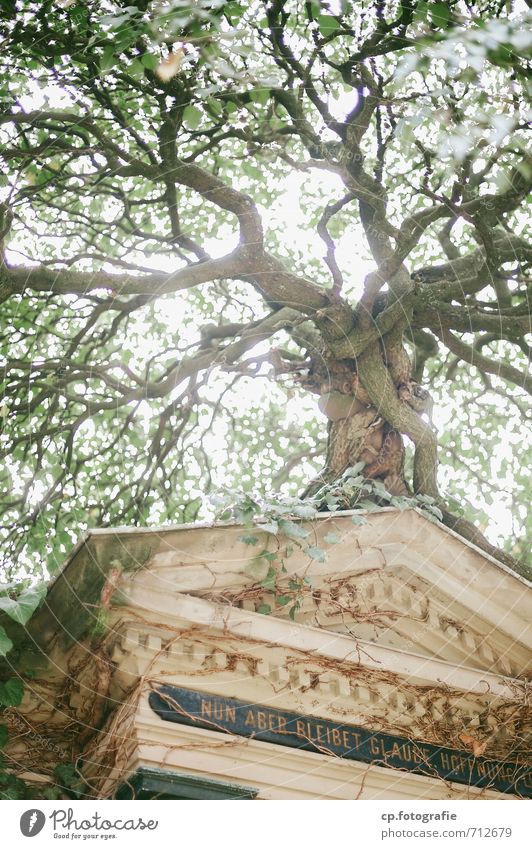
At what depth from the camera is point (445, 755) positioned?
5.16 m

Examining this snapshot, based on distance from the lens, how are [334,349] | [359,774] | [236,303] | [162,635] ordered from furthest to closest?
[236,303] → [334,349] → [359,774] → [162,635]

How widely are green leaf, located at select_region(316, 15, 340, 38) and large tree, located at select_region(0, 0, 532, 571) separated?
2 cm

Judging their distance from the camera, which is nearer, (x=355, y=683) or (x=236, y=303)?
(x=355, y=683)

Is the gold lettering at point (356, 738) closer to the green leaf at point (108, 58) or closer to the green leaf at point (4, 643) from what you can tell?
the green leaf at point (4, 643)

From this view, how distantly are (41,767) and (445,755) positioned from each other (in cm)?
231

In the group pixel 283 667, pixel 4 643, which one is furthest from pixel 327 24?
pixel 4 643

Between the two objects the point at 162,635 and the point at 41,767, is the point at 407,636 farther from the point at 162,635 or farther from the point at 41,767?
the point at 41,767

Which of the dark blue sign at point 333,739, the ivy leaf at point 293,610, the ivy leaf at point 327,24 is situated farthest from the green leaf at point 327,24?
the dark blue sign at point 333,739

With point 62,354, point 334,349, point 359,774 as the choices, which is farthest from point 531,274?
point 359,774

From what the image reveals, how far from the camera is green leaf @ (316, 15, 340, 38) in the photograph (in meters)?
5.45

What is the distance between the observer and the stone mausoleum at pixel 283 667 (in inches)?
168

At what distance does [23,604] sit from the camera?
13.4 feet
